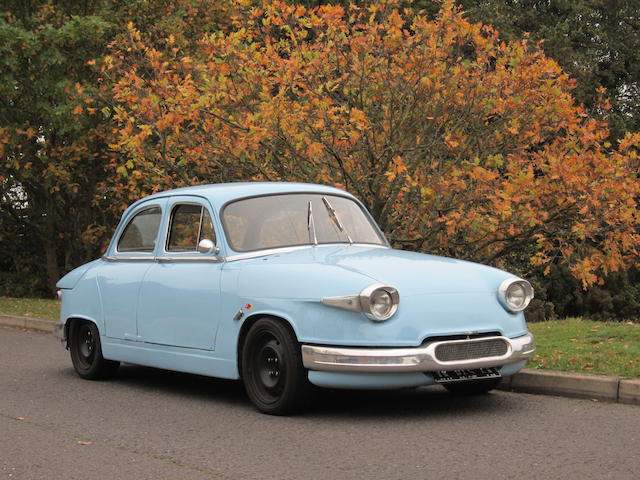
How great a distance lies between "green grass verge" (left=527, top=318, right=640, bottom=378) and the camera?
8.92 meters

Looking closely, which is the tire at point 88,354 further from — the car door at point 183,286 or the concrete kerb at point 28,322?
the concrete kerb at point 28,322

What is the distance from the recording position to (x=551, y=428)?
23.2 ft

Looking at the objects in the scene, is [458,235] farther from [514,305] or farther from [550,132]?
[514,305]

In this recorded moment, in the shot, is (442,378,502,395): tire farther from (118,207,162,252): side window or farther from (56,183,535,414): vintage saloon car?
(118,207,162,252): side window

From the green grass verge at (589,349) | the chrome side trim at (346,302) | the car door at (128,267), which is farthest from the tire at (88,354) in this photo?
the green grass verge at (589,349)

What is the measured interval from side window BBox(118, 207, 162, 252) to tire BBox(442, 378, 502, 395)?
115 inches

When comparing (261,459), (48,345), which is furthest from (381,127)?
(261,459)

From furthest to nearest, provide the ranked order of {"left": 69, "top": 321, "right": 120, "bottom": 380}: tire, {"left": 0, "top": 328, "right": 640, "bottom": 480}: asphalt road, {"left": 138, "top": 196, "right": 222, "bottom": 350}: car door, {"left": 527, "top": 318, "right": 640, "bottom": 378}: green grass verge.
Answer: {"left": 69, "top": 321, "right": 120, "bottom": 380}: tire → {"left": 527, "top": 318, "right": 640, "bottom": 378}: green grass verge → {"left": 138, "top": 196, "right": 222, "bottom": 350}: car door → {"left": 0, "top": 328, "right": 640, "bottom": 480}: asphalt road

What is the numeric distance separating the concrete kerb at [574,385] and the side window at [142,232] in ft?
11.0

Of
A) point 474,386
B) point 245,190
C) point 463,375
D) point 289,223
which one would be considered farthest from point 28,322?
point 463,375

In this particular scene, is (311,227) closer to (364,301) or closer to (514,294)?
(364,301)

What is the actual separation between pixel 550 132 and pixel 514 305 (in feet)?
25.2

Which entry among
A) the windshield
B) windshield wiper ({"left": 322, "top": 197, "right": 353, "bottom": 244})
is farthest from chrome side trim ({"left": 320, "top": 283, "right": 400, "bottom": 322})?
windshield wiper ({"left": 322, "top": 197, "right": 353, "bottom": 244})

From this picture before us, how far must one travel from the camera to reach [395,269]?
25.4 ft
